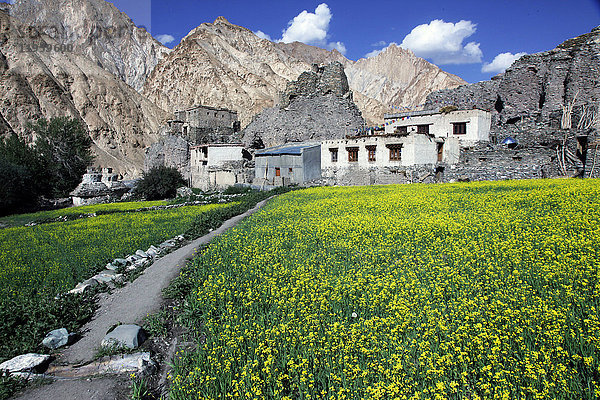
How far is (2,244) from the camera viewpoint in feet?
52.2

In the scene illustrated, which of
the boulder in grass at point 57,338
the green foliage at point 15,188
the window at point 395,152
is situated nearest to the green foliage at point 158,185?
the green foliage at point 15,188

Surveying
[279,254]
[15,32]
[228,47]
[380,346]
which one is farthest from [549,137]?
[228,47]

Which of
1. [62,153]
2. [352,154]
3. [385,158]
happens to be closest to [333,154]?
[352,154]

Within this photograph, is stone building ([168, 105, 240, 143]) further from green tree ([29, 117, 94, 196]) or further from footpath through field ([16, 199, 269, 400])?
footpath through field ([16, 199, 269, 400])

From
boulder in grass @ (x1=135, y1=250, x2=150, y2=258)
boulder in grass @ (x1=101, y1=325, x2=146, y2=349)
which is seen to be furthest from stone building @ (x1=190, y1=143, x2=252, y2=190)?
boulder in grass @ (x1=101, y1=325, x2=146, y2=349)

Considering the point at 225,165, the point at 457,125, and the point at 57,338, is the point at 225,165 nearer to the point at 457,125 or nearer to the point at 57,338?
the point at 457,125

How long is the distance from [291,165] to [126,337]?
31.6m

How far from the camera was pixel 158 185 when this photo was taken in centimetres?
4069

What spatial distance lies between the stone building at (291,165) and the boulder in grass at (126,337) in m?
30.5

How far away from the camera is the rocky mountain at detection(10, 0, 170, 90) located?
101m

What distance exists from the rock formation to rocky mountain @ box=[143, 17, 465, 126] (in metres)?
48.1

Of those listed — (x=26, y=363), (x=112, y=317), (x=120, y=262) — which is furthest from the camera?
(x=120, y=262)

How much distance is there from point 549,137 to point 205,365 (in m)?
30.5

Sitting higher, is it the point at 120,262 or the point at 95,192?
the point at 95,192
